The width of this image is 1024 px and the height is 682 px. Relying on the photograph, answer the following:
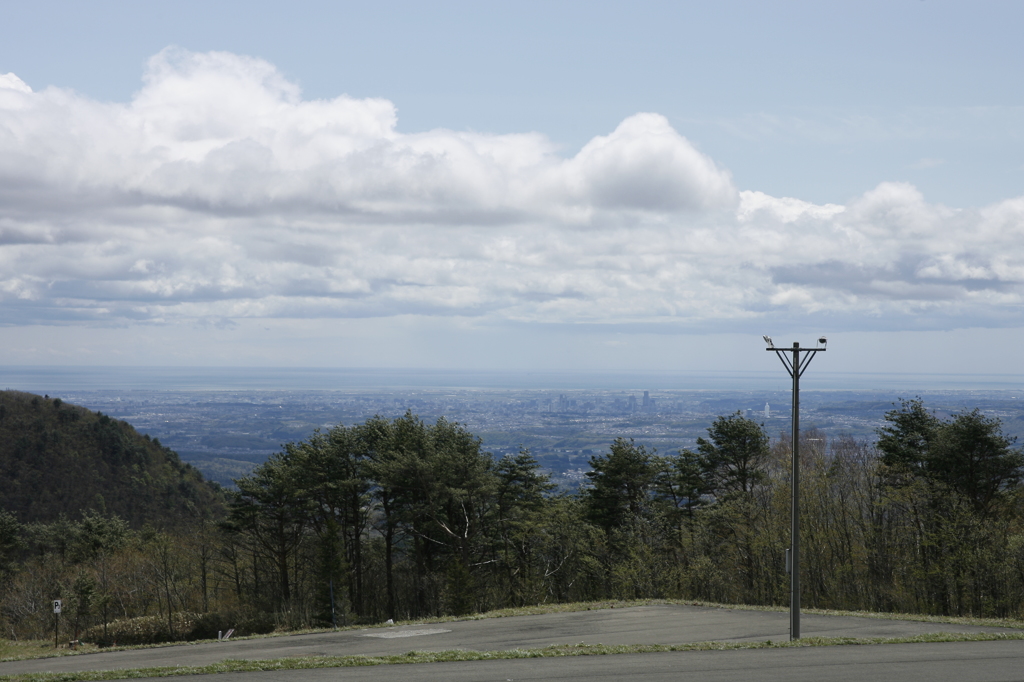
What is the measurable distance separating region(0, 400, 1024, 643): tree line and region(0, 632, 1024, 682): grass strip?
1725 cm

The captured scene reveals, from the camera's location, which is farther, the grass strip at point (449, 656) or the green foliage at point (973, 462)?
the green foliage at point (973, 462)

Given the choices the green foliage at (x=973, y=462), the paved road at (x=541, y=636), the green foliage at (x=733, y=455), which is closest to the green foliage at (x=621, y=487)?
the green foliage at (x=733, y=455)

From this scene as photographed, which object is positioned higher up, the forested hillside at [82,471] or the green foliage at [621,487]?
the green foliage at [621,487]

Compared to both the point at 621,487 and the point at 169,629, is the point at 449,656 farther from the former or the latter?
A: the point at 169,629

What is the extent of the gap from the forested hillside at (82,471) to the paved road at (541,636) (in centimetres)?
7868

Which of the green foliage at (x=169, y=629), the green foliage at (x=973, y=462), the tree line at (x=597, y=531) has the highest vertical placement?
the green foliage at (x=973, y=462)

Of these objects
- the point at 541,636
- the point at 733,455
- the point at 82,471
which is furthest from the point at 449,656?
the point at 82,471

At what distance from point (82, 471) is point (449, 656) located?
111 m

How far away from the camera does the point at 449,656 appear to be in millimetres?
17234

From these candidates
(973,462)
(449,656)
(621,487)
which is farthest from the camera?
(621,487)

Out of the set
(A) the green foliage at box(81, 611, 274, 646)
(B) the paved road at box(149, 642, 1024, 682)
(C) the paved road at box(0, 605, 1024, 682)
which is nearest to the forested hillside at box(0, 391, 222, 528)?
(A) the green foliage at box(81, 611, 274, 646)

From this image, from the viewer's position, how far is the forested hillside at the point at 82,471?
10325 cm

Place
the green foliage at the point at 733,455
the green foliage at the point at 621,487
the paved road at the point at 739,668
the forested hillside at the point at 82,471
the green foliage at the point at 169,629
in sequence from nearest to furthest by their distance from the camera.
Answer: the paved road at the point at 739,668 < the green foliage at the point at 169,629 < the green foliage at the point at 621,487 < the green foliage at the point at 733,455 < the forested hillside at the point at 82,471

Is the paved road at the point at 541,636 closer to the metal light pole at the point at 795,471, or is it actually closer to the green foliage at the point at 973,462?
the metal light pole at the point at 795,471
